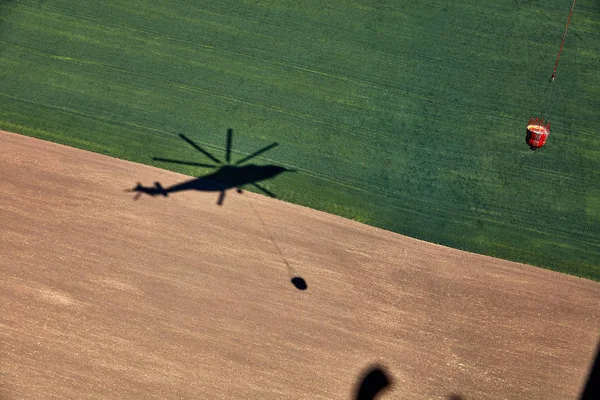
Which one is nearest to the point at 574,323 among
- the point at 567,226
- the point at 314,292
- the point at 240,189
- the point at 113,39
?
the point at 567,226

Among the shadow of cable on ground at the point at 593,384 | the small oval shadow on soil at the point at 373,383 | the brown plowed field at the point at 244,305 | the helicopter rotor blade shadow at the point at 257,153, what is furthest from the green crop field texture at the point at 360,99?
the small oval shadow on soil at the point at 373,383

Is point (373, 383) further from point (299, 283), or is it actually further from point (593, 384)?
point (593, 384)

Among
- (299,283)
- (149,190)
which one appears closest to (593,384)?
(299,283)

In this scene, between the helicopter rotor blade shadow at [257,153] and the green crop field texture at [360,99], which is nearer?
the green crop field texture at [360,99]

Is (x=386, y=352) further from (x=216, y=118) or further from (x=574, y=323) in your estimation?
(x=216, y=118)

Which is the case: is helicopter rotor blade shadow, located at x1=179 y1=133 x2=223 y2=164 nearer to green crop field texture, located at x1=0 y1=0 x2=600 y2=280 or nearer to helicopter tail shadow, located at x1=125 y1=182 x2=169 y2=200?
green crop field texture, located at x1=0 y1=0 x2=600 y2=280

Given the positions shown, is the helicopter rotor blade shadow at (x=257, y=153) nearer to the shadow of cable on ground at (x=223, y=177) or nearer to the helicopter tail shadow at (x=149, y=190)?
the shadow of cable on ground at (x=223, y=177)
